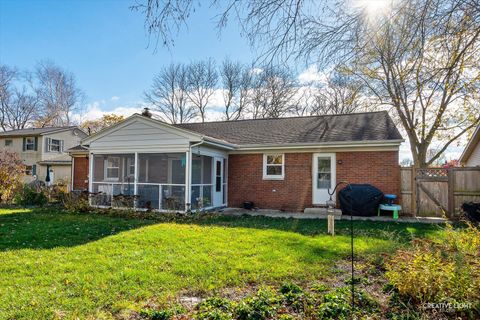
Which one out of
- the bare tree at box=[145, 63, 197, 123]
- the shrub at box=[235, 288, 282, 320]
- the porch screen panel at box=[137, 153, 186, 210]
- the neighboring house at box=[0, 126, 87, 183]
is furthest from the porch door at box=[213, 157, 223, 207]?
the bare tree at box=[145, 63, 197, 123]

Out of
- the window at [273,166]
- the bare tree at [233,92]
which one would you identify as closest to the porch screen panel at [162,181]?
the window at [273,166]

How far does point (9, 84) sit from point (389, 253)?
46833 millimetres

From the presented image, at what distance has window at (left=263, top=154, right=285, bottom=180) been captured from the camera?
12.9 metres

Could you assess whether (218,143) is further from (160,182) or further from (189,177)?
(160,182)

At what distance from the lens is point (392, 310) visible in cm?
327

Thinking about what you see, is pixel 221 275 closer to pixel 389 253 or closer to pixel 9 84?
pixel 389 253

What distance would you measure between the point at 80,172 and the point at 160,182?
6703 mm

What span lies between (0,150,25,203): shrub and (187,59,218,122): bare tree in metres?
20.3

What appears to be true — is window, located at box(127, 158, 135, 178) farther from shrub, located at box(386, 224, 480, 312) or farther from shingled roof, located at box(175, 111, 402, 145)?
shrub, located at box(386, 224, 480, 312)

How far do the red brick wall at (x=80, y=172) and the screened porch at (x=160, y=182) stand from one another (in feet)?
12.2

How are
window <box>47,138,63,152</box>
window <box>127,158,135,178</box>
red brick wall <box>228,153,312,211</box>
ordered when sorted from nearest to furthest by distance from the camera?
red brick wall <box>228,153,312,211</box> → window <box>127,158,135,178</box> → window <box>47,138,63,152</box>

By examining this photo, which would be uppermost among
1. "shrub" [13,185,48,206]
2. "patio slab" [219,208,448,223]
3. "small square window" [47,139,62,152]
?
"small square window" [47,139,62,152]

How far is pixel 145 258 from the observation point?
17.3ft

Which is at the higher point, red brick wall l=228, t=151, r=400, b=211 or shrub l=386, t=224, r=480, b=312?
red brick wall l=228, t=151, r=400, b=211
